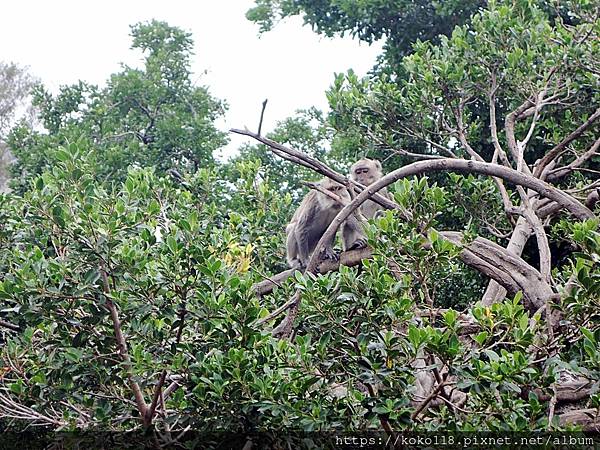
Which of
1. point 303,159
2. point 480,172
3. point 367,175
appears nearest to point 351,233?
point 367,175

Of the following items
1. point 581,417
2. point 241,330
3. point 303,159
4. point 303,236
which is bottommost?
point 241,330

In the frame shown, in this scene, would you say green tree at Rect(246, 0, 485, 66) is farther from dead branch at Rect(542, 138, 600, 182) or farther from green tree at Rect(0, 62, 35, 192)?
green tree at Rect(0, 62, 35, 192)

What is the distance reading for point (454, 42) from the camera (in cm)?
762

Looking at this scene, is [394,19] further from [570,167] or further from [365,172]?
[570,167]

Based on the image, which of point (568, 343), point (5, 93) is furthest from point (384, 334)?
point (5, 93)

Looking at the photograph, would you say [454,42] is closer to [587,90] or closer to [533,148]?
[587,90]

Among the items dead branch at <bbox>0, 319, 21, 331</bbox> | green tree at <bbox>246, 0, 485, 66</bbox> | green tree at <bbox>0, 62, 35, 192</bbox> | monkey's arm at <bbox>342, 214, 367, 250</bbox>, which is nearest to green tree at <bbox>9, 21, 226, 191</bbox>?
green tree at <bbox>246, 0, 485, 66</bbox>

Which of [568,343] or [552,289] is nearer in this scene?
[568,343]

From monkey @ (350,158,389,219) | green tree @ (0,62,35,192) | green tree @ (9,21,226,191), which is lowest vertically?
monkey @ (350,158,389,219)

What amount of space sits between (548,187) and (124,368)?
307 centimetres

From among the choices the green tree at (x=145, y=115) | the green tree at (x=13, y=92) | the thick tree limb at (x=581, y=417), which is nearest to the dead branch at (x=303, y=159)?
the thick tree limb at (x=581, y=417)

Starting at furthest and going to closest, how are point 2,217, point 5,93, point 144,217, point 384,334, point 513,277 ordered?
point 5,93 → point 513,277 → point 2,217 → point 144,217 → point 384,334

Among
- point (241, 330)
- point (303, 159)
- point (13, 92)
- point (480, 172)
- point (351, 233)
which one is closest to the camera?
point (241, 330)

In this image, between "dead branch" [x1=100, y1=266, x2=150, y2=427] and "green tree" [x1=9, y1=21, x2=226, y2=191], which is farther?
"green tree" [x1=9, y1=21, x2=226, y2=191]
